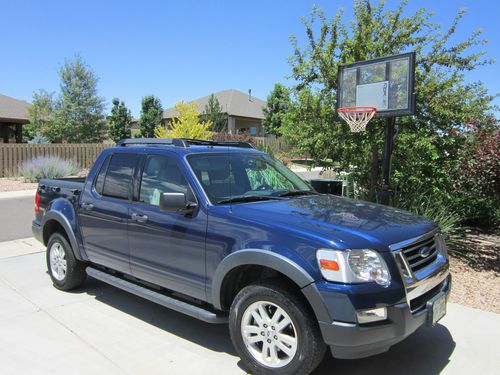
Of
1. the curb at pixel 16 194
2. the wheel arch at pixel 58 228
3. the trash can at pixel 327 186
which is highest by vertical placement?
the trash can at pixel 327 186

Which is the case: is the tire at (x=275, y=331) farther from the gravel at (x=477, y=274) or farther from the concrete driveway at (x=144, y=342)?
the gravel at (x=477, y=274)

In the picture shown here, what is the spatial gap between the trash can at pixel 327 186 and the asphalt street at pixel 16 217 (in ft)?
20.0

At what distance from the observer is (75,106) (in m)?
36.2

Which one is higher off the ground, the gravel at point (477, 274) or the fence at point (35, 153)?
the fence at point (35, 153)

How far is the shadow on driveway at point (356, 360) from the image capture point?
3.81 metres

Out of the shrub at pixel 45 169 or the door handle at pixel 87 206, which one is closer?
the door handle at pixel 87 206

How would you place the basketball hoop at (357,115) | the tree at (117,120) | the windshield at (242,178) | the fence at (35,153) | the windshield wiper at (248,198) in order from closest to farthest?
1. the windshield wiper at (248,198)
2. the windshield at (242,178)
3. the basketball hoop at (357,115)
4. the fence at (35,153)
5. the tree at (117,120)

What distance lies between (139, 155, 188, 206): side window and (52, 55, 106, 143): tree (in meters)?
34.2

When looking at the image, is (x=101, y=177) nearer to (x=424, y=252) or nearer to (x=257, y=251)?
(x=257, y=251)

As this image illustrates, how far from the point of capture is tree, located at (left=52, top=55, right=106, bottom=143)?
119ft

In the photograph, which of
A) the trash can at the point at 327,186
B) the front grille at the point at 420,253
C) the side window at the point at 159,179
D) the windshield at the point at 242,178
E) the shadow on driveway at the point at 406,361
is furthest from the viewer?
the trash can at the point at 327,186

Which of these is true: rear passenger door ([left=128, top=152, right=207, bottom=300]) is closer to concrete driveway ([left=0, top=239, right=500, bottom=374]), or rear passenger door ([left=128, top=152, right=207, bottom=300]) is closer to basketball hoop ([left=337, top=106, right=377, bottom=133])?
concrete driveway ([left=0, top=239, right=500, bottom=374])

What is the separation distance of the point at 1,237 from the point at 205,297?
6.76 metres

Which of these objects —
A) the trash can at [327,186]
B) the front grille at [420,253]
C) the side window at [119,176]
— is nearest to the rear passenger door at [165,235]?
the side window at [119,176]
